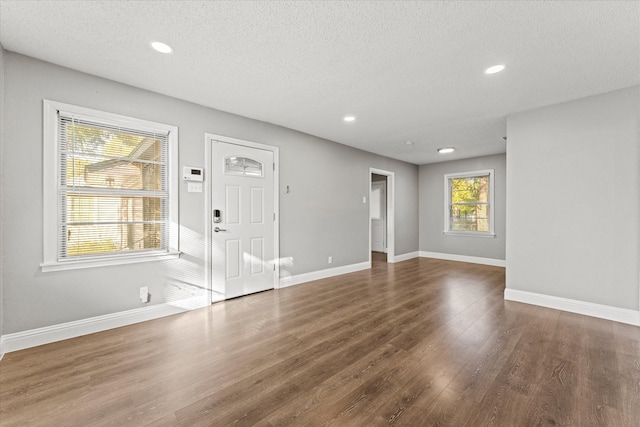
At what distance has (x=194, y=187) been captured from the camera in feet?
11.0

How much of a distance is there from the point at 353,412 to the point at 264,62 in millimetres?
2825

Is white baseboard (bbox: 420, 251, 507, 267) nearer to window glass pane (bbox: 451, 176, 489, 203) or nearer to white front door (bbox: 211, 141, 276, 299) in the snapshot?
window glass pane (bbox: 451, 176, 489, 203)

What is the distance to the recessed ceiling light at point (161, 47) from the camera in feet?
7.20

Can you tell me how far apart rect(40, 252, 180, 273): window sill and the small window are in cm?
132

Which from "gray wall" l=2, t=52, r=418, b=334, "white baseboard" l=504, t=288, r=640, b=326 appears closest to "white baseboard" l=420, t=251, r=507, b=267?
"white baseboard" l=504, t=288, r=640, b=326

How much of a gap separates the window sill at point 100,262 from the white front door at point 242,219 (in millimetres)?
598

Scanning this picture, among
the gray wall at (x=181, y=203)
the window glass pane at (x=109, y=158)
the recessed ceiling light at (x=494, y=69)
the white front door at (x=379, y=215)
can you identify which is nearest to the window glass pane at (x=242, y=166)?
the gray wall at (x=181, y=203)

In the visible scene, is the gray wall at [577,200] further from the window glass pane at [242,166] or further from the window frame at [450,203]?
the window glass pane at [242,166]

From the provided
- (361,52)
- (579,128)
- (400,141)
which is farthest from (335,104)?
(579,128)

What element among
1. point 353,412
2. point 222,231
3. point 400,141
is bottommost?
point 353,412

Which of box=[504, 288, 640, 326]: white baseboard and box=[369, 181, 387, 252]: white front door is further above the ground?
box=[369, 181, 387, 252]: white front door

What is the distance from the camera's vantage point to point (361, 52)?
229 cm

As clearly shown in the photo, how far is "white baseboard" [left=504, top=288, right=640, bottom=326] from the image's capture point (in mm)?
2900

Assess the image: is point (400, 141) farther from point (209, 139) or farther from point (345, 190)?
point (209, 139)
